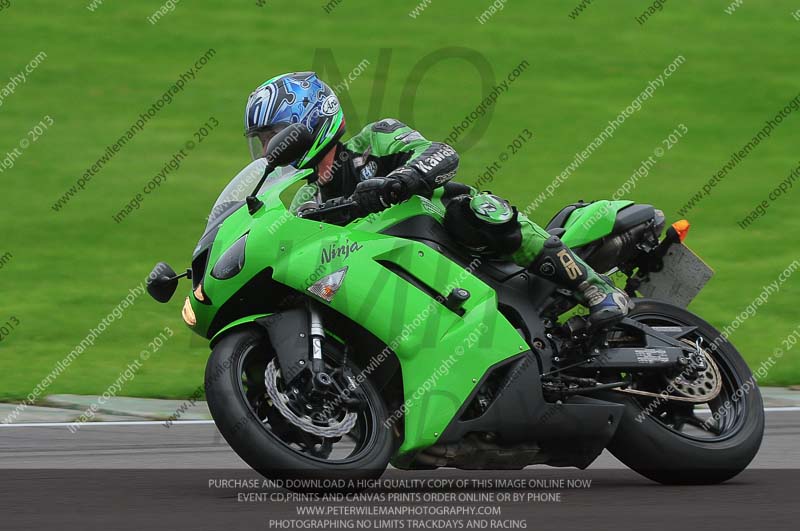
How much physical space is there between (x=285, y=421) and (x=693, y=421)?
2.00 meters

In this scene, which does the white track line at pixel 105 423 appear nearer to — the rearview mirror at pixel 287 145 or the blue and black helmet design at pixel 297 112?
the blue and black helmet design at pixel 297 112

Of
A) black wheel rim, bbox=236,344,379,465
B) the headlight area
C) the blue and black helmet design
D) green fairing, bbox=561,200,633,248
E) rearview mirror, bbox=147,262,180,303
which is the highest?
green fairing, bbox=561,200,633,248

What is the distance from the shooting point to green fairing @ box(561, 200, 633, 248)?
6047 millimetres

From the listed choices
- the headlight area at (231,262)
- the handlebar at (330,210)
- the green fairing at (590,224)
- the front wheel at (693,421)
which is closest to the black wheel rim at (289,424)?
the headlight area at (231,262)

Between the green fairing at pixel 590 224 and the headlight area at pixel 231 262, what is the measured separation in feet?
5.21

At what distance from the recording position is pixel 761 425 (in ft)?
19.7

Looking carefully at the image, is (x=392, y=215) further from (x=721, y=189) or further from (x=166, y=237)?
(x=721, y=189)

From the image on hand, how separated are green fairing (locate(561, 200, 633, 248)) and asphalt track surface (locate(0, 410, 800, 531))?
42.2 inches

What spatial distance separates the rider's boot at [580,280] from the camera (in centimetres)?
570

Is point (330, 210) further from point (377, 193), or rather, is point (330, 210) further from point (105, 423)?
point (105, 423)

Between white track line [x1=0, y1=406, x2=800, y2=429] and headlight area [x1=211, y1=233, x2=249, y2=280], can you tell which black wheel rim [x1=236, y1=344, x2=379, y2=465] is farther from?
white track line [x1=0, y1=406, x2=800, y2=429]

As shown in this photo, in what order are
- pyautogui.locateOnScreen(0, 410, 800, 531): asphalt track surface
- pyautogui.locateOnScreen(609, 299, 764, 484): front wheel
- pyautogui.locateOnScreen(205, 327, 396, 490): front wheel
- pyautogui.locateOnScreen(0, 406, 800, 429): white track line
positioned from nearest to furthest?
pyautogui.locateOnScreen(0, 410, 800, 531): asphalt track surface
pyautogui.locateOnScreen(205, 327, 396, 490): front wheel
pyautogui.locateOnScreen(609, 299, 764, 484): front wheel
pyautogui.locateOnScreen(0, 406, 800, 429): white track line

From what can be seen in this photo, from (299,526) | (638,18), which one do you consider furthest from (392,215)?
(638,18)

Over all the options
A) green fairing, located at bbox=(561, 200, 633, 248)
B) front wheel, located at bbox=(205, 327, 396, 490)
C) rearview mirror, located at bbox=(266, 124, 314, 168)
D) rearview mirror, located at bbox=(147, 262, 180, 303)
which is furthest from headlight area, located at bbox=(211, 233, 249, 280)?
green fairing, located at bbox=(561, 200, 633, 248)
